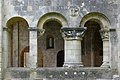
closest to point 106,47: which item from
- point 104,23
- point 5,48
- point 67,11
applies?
point 104,23

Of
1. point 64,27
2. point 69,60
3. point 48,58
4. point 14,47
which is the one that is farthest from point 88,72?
point 14,47

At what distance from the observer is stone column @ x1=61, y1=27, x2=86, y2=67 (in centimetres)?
1708

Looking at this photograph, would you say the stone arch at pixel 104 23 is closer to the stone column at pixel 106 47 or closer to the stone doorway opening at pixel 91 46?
the stone column at pixel 106 47

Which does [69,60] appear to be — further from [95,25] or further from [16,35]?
[16,35]

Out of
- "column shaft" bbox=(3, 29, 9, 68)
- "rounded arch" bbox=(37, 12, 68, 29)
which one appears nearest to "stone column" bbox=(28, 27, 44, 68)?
"rounded arch" bbox=(37, 12, 68, 29)

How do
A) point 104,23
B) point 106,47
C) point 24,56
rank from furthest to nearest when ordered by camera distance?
point 24,56
point 106,47
point 104,23

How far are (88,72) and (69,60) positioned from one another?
1094mm

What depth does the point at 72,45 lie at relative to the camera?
56.3ft

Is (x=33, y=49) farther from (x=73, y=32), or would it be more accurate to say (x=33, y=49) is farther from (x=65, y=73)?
(x=73, y=32)

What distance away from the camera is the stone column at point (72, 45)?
56.0ft

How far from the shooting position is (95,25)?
22.2m

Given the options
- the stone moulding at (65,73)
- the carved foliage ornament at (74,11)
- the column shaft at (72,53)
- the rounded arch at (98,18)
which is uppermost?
the carved foliage ornament at (74,11)

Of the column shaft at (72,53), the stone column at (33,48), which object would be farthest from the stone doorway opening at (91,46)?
the stone column at (33,48)

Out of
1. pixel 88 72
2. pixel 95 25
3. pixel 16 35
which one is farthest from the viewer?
pixel 16 35
